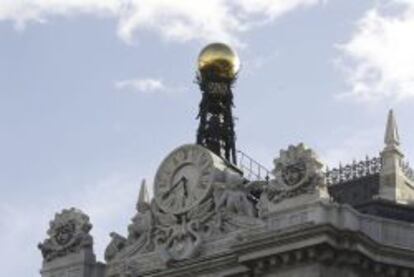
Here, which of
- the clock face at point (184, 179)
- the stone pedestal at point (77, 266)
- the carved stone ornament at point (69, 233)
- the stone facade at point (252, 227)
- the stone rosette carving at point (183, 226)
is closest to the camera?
the stone facade at point (252, 227)

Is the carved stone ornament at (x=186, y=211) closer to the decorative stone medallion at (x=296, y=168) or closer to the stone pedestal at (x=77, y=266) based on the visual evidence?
the stone pedestal at (x=77, y=266)

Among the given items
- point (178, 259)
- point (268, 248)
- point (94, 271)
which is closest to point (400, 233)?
point (268, 248)

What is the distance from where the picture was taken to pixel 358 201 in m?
73.2

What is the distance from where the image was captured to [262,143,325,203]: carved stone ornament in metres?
64.2

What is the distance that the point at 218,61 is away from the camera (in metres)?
81.5

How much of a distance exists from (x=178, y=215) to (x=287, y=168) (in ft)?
24.7

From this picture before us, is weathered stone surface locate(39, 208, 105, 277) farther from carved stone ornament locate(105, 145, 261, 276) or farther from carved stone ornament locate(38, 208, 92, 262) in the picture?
carved stone ornament locate(105, 145, 261, 276)

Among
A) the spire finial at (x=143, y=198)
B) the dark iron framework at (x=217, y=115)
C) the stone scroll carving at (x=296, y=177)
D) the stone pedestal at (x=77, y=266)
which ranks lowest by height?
the stone pedestal at (x=77, y=266)

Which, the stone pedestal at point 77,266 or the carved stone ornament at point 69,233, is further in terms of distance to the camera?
the carved stone ornament at point 69,233

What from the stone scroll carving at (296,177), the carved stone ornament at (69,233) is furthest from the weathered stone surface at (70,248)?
the stone scroll carving at (296,177)

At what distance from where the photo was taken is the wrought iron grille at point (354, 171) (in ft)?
247

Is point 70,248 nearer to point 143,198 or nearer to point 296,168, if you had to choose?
point 143,198

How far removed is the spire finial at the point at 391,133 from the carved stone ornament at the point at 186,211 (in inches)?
303

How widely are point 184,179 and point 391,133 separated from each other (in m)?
10.2
